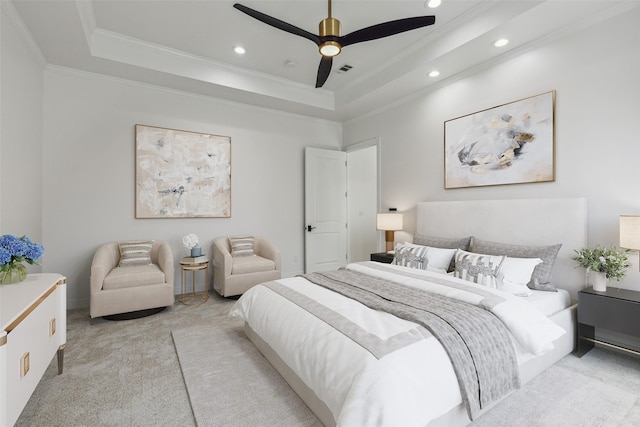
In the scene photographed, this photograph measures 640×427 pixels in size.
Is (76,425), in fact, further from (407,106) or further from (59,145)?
(407,106)

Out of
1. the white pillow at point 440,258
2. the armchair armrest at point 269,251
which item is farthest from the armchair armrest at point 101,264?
the white pillow at point 440,258

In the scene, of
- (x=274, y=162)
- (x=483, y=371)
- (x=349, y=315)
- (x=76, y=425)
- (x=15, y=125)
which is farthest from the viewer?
(x=274, y=162)

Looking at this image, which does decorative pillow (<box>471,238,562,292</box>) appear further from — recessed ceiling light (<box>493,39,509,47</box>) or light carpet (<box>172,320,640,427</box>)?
recessed ceiling light (<box>493,39,509,47</box>)

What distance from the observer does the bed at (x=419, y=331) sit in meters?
1.37

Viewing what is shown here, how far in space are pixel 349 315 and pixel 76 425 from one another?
1681 mm

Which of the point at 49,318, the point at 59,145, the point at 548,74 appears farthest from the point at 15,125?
the point at 548,74

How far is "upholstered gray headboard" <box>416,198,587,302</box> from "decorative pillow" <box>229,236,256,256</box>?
106 inches

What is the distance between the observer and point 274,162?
16.7 feet

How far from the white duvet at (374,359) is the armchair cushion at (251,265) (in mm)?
1669

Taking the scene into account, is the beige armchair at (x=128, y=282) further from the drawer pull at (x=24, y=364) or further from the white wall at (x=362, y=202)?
the white wall at (x=362, y=202)

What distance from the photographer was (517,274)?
2.55 metres

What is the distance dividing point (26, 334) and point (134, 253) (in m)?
2.27

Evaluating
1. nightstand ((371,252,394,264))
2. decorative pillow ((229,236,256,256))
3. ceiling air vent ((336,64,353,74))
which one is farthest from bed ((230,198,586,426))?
ceiling air vent ((336,64,353,74))

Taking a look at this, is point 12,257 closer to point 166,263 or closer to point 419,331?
point 166,263
